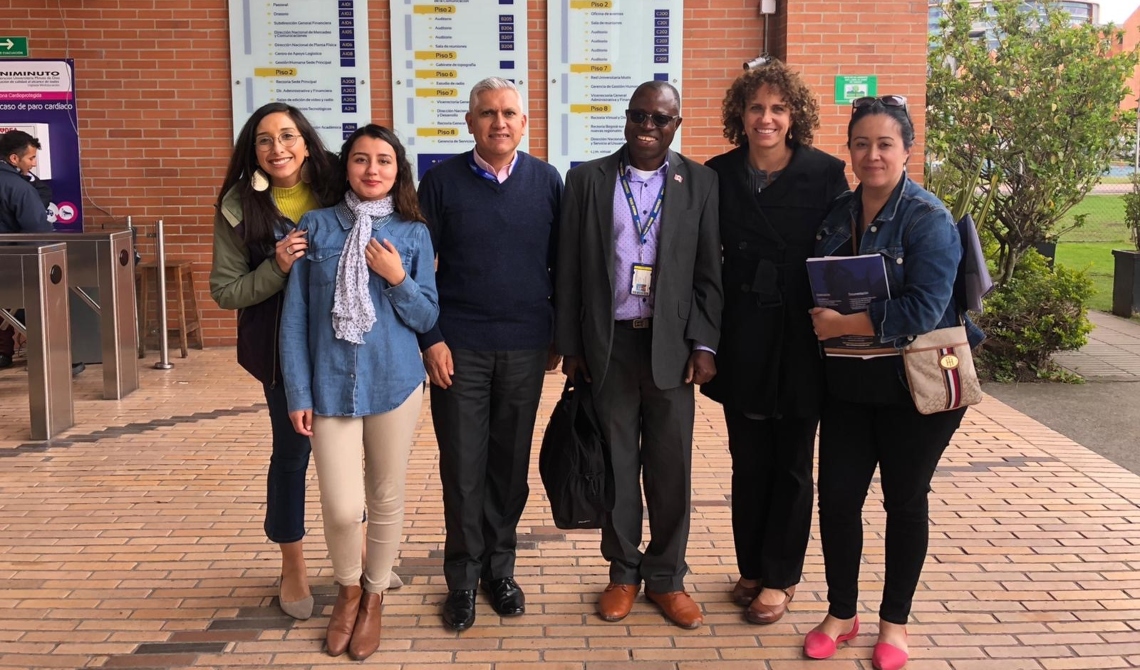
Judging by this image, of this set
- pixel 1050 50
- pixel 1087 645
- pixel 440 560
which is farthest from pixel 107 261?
pixel 1050 50

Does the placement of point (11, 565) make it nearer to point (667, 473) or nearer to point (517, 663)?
point (517, 663)

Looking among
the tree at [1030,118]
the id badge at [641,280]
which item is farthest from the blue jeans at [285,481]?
the tree at [1030,118]

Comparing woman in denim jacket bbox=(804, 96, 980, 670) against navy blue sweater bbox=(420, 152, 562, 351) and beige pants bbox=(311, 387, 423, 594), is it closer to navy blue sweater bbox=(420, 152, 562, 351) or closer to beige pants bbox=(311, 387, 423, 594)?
navy blue sweater bbox=(420, 152, 562, 351)

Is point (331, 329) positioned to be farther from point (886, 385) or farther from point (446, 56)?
point (446, 56)

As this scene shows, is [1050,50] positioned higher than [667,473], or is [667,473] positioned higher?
[1050,50]

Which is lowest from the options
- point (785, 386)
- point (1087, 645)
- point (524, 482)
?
point (1087, 645)

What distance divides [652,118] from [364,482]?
155 cm

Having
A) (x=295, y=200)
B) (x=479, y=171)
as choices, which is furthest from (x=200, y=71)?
(x=479, y=171)

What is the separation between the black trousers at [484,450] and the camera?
3.49 metres

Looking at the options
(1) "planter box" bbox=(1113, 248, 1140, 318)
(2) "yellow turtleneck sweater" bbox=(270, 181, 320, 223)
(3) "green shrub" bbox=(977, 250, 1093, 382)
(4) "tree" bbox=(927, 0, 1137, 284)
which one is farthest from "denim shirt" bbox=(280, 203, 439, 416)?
(1) "planter box" bbox=(1113, 248, 1140, 318)

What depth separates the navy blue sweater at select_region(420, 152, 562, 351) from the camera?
3410 mm

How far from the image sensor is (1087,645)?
3422 mm

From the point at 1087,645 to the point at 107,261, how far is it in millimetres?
6360

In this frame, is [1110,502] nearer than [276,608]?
No
